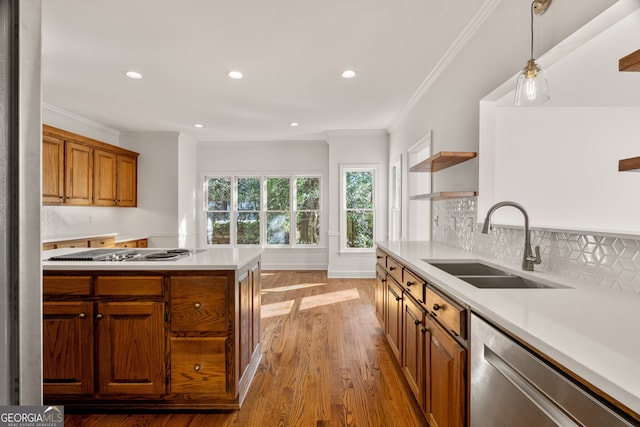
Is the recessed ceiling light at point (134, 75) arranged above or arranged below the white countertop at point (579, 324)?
above

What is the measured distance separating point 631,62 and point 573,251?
37.2 inches

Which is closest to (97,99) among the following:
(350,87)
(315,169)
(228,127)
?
(228,127)

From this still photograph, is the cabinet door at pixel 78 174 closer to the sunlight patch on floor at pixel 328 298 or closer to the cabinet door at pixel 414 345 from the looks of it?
the sunlight patch on floor at pixel 328 298

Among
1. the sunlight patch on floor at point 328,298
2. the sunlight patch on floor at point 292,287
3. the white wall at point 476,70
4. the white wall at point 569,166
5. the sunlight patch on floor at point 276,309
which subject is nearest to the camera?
the white wall at point 476,70

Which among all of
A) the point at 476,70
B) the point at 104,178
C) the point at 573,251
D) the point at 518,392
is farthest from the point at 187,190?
the point at 518,392

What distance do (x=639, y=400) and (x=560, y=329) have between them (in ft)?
1.06

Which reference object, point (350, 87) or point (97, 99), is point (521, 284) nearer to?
point (350, 87)

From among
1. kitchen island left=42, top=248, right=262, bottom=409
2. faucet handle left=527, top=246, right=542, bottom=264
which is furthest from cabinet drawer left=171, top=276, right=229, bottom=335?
faucet handle left=527, top=246, right=542, bottom=264

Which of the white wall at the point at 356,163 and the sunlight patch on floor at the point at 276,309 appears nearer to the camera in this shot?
the sunlight patch on floor at the point at 276,309

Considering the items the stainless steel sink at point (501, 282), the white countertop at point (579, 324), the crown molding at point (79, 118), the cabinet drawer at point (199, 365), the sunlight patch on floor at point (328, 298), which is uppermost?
the crown molding at point (79, 118)

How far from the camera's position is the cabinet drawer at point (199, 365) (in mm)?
1898

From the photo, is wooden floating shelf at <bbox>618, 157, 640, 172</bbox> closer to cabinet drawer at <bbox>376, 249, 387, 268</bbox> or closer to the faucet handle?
the faucet handle

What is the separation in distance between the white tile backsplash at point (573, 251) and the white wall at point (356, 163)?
3.19 metres

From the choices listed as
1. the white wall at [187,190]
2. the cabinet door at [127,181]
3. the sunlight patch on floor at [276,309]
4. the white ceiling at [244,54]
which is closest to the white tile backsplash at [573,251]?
the white ceiling at [244,54]
